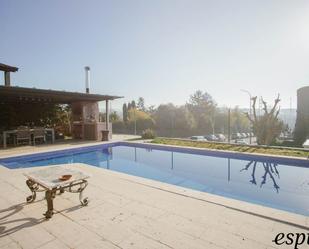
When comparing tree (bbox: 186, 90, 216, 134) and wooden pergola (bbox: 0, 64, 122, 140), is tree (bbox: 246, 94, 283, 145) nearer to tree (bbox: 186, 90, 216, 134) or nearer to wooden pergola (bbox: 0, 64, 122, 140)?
wooden pergola (bbox: 0, 64, 122, 140)

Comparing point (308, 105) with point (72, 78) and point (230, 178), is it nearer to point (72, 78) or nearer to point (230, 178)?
point (230, 178)

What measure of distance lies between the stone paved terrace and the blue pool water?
195cm

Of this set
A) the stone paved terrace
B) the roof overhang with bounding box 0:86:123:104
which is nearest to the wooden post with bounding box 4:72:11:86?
the roof overhang with bounding box 0:86:123:104

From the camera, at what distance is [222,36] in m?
10.2

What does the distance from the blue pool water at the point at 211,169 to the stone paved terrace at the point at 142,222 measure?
1.95 meters

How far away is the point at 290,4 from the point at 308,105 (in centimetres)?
1977

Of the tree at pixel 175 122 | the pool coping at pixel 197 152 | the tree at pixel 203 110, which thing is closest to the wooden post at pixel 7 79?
the pool coping at pixel 197 152

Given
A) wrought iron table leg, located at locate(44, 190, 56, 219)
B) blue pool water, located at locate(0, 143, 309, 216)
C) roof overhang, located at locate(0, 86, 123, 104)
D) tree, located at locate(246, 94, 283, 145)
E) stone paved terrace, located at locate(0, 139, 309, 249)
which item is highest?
roof overhang, located at locate(0, 86, 123, 104)

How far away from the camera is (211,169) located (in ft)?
27.2

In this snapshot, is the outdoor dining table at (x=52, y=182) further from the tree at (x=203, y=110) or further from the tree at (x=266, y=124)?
the tree at (x=203, y=110)

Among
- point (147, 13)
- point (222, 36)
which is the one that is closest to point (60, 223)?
point (147, 13)

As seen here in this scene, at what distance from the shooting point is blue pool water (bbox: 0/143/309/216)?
5.79 metres

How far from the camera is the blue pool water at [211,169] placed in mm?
5789

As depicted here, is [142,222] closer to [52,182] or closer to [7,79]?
[52,182]
